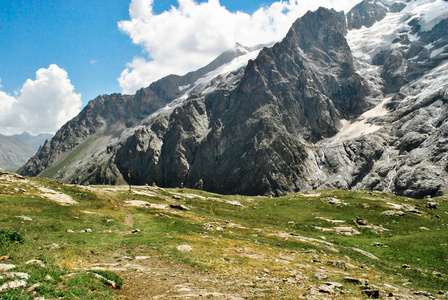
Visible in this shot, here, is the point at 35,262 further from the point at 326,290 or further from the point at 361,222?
the point at 361,222

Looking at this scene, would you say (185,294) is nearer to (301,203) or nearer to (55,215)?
(55,215)

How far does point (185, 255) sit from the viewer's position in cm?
2427

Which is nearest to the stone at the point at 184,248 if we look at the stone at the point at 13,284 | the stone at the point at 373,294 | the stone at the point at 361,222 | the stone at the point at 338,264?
the stone at the point at 13,284

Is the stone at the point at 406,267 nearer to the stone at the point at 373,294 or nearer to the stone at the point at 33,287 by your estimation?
the stone at the point at 373,294

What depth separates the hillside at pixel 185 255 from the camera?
16141 mm

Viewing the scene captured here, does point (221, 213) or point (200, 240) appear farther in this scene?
point (221, 213)

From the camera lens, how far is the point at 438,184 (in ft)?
545

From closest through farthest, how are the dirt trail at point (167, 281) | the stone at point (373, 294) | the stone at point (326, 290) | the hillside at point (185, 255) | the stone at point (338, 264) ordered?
the dirt trail at point (167, 281) < the hillside at point (185, 255) < the stone at point (326, 290) < the stone at point (373, 294) < the stone at point (338, 264)

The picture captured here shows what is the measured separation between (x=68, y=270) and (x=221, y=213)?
1750 inches

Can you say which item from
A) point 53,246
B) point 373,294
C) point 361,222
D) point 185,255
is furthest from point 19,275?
point 361,222

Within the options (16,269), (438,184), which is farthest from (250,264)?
(438,184)

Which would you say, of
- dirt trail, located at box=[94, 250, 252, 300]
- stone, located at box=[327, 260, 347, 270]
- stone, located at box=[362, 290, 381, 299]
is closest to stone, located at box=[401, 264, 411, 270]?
stone, located at box=[327, 260, 347, 270]

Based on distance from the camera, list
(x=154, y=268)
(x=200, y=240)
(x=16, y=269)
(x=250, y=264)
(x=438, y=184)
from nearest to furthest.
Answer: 1. (x=16, y=269)
2. (x=154, y=268)
3. (x=250, y=264)
4. (x=200, y=240)
5. (x=438, y=184)

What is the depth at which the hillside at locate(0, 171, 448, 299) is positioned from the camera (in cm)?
1614
